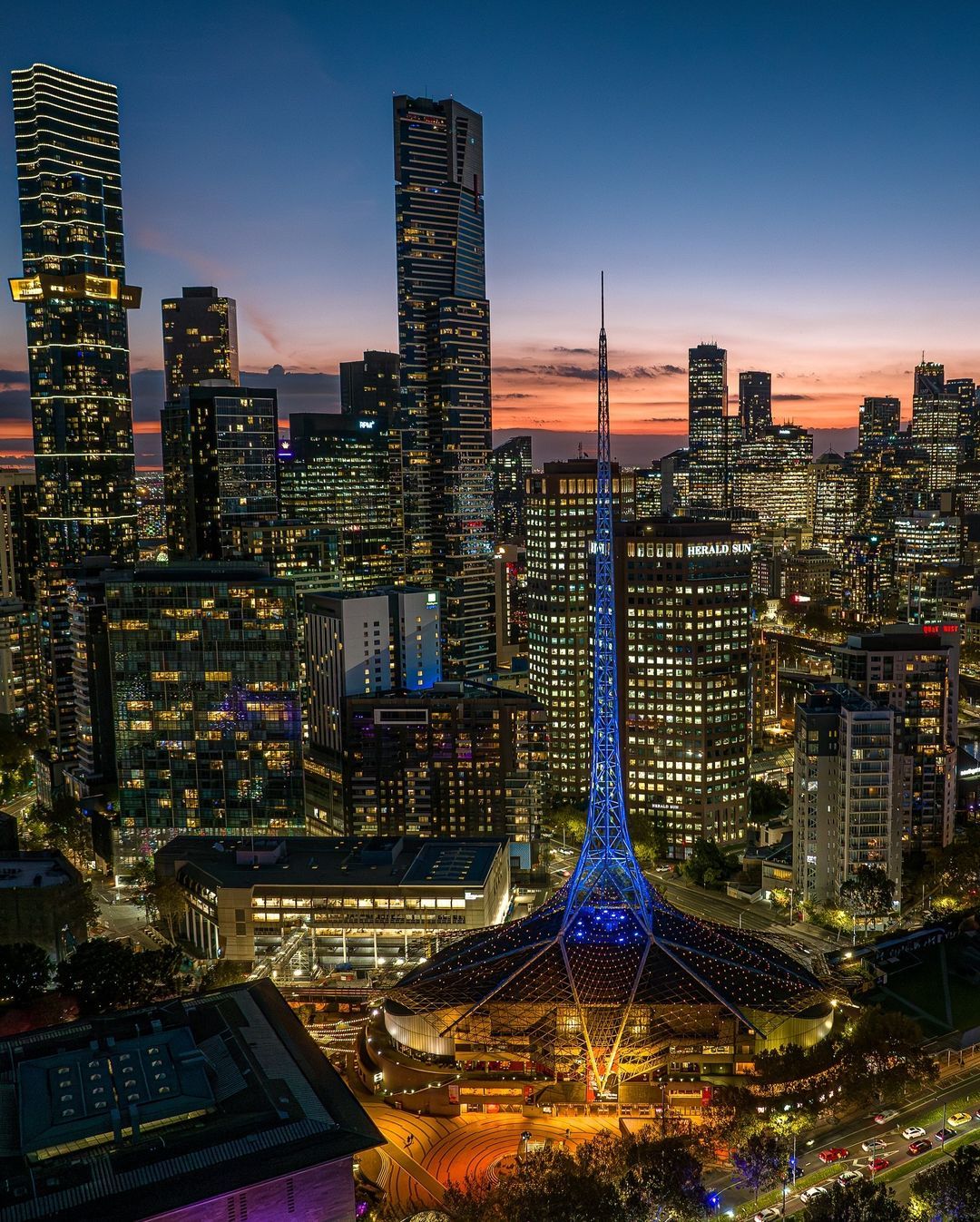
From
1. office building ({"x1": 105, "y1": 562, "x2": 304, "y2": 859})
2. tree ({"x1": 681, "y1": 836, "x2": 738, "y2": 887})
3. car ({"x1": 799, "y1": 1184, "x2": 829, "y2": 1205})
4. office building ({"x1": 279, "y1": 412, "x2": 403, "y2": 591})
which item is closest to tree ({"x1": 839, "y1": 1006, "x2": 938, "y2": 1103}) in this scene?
car ({"x1": 799, "y1": 1184, "x2": 829, "y2": 1205})

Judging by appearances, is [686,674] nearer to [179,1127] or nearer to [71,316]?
[179,1127]

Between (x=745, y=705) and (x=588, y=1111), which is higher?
(x=745, y=705)

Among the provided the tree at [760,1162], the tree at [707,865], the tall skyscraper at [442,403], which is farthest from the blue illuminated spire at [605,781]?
the tall skyscraper at [442,403]

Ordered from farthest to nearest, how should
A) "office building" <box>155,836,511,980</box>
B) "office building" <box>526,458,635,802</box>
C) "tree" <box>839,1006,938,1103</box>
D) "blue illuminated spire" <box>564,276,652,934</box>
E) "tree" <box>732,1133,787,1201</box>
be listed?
"office building" <box>526,458,635,802</box> < "office building" <box>155,836,511,980</box> < "blue illuminated spire" <box>564,276,652,934</box> < "tree" <box>839,1006,938,1103</box> < "tree" <box>732,1133,787,1201</box>

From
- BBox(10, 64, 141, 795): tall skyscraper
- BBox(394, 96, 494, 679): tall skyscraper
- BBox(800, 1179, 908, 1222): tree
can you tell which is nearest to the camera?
BBox(800, 1179, 908, 1222): tree

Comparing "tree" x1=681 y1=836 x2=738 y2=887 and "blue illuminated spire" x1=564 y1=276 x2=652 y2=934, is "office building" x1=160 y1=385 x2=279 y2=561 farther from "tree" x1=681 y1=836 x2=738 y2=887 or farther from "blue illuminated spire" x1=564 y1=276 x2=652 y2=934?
"blue illuminated spire" x1=564 y1=276 x2=652 y2=934

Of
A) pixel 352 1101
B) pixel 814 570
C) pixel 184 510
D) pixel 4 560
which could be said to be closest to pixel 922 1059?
pixel 352 1101

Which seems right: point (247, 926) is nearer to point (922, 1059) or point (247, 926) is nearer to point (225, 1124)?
point (225, 1124)
